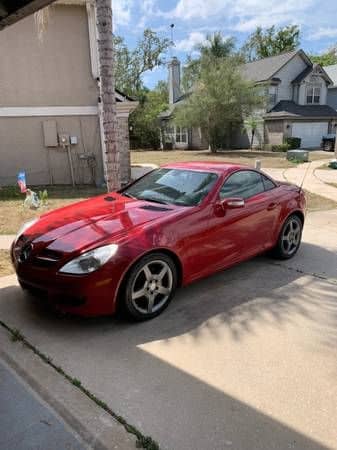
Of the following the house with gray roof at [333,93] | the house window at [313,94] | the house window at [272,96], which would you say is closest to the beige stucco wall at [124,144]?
the house window at [272,96]

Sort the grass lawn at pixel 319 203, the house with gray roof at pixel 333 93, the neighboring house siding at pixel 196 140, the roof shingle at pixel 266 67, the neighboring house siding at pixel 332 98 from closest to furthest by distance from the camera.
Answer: the grass lawn at pixel 319 203 → the roof shingle at pixel 266 67 → the neighboring house siding at pixel 196 140 → the house with gray roof at pixel 333 93 → the neighboring house siding at pixel 332 98

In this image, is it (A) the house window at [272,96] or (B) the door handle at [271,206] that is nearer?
(B) the door handle at [271,206]

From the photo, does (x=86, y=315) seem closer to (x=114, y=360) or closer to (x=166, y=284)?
(x=114, y=360)

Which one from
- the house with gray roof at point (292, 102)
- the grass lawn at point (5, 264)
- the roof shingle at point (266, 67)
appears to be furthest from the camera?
the roof shingle at point (266, 67)

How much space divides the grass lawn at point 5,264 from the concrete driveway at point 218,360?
0.27 meters

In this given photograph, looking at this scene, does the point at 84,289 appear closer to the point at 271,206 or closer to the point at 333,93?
the point at 271,206

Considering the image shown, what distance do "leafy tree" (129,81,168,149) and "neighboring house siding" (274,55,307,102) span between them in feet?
39.3

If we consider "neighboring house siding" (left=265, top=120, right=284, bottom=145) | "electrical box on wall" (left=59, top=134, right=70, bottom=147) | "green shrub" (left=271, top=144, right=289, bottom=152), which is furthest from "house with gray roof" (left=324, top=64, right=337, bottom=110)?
"electrical box on wall" (left=59, top=134, right=70, bottom=147)

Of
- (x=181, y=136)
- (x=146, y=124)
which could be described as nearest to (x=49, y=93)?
(x=181, y=136)

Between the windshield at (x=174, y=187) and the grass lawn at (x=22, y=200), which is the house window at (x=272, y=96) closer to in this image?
the grass lawn at (x=22, y=200)

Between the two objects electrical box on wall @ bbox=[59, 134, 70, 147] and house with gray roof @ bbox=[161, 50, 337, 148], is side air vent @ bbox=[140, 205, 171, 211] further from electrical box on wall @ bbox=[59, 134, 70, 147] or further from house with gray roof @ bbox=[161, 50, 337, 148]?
house with gray roof @ bbox=[161, 50, 337, 148]

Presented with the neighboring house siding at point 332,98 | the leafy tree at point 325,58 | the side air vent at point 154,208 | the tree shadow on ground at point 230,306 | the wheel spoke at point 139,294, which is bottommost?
the tree shadow on ground at point 230,306

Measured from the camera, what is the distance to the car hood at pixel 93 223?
3.44 meters

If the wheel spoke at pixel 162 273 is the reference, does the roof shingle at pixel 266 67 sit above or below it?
above
